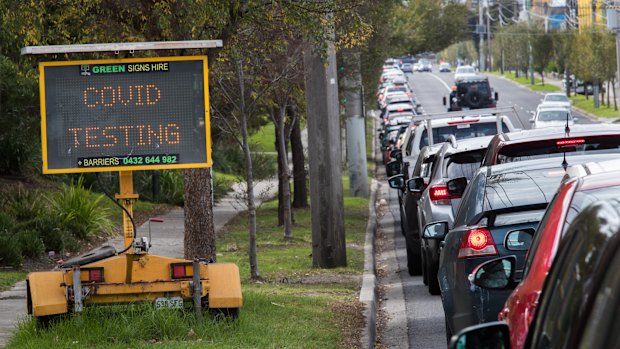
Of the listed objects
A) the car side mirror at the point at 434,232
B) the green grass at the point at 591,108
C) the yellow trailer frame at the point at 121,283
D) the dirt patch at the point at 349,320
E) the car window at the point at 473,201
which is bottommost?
the dirt patch at the point at 349,320

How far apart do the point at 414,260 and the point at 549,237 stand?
11.8 m

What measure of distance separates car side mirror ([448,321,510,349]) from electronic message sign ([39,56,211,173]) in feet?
20.3

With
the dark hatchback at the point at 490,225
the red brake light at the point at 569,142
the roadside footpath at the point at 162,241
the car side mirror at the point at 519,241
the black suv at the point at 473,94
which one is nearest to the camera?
the car side mirror at the point at 519,241

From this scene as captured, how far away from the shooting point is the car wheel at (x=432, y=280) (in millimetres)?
13961

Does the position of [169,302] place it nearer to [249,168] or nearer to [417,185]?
[249,168]

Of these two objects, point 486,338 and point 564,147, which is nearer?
point 486,338

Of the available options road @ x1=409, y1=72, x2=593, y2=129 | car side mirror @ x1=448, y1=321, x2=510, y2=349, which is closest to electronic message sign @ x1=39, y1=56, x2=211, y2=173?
car side mirror @ x1=448, y1=321, x2=510, y2=349

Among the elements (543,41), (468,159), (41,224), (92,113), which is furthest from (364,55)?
(543,41)

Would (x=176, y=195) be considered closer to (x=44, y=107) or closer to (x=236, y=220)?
(x=236, y=220)

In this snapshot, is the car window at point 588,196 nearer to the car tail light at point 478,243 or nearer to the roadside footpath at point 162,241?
the car tail light at point 478,243

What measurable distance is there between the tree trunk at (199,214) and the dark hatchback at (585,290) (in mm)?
9205

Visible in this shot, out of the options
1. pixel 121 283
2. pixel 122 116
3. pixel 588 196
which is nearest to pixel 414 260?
pixel 122 116

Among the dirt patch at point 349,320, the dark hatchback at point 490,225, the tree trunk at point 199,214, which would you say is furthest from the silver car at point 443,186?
the dark hatchback at point 490,225

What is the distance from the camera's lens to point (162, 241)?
70.6 feet
